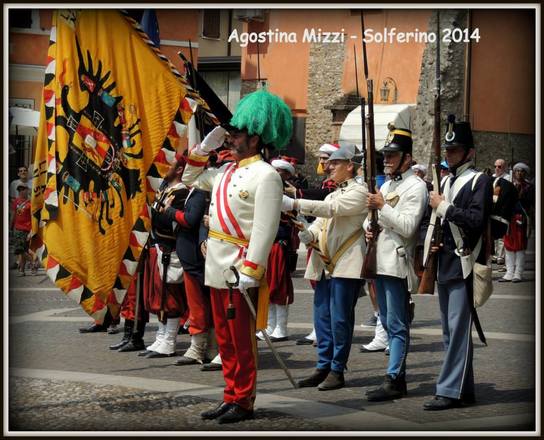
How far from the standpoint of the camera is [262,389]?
8359mm

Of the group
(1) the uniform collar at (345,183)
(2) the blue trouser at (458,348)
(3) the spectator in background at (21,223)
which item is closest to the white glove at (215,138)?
(1) the uniform collar at (345,183)

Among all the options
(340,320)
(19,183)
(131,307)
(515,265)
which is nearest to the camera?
(340,320)

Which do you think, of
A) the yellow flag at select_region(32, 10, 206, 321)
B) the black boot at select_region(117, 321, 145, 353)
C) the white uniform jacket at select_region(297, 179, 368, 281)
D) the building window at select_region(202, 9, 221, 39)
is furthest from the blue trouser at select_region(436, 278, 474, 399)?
the building window at select_region(202, 9, 221, 39)

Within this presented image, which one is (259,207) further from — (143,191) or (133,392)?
(133,392)

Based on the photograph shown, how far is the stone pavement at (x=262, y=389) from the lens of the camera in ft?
22.9

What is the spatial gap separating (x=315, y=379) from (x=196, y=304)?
5.24 feet

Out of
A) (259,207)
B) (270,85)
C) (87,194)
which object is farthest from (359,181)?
(270,85)

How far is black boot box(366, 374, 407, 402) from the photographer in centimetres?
787

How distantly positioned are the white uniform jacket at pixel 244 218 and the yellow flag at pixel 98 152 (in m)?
0.45

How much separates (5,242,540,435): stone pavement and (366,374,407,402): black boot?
0.08 meters

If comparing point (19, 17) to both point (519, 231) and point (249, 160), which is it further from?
point (519, 231)

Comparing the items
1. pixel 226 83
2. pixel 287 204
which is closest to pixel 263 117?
pixel 287 204

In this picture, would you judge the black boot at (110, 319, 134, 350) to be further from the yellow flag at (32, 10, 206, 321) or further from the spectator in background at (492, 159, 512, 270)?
the spectator in background at (492, 159, 512, 270)

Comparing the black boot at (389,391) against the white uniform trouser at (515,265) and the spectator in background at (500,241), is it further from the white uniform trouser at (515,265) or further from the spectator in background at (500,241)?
the spectator in background at (500,241)
